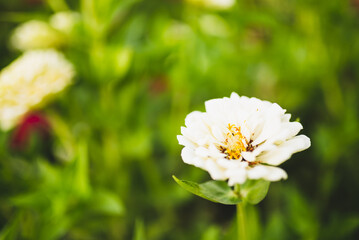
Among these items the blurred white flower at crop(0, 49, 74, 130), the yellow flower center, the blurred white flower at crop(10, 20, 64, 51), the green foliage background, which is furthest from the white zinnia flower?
the blurred white flower at crop(10, 20, 64, 51)

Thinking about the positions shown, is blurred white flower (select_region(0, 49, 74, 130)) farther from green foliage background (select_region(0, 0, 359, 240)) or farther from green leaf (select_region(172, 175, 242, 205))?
green leaf (select_region(172, 175, 242, 205))

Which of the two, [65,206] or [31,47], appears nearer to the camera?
[65,206]

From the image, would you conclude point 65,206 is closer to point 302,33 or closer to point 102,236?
point 102,236

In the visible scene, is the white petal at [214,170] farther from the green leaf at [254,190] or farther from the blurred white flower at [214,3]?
the blurred white flower at [214,3]

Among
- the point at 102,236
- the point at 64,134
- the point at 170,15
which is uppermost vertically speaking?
the point at 170,15

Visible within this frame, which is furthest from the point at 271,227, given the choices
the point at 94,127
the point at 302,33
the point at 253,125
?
the point at 302,33

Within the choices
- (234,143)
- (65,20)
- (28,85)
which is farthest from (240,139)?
(65,20)
